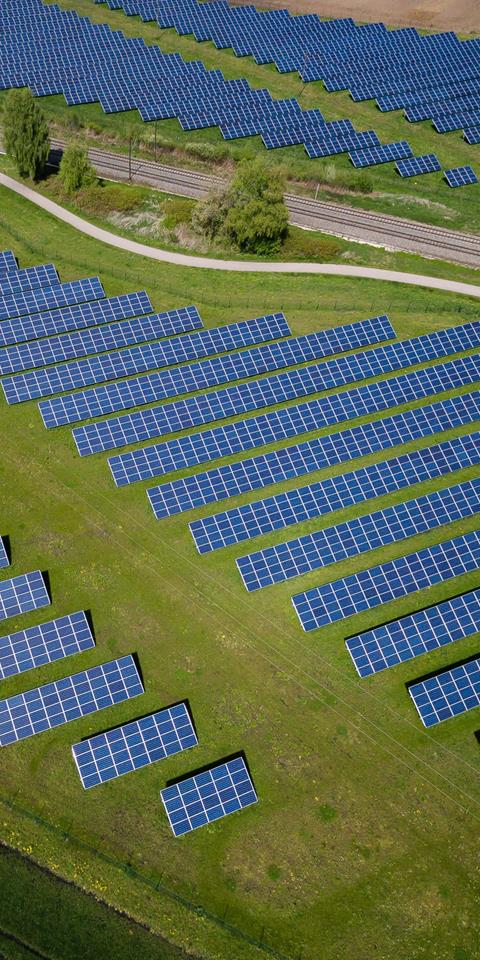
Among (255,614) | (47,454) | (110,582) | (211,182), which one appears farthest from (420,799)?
(211,182)

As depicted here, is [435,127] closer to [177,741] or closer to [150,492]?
[150,492]

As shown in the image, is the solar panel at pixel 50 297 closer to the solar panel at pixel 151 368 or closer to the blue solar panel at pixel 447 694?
the solar panel at pixel 151 368

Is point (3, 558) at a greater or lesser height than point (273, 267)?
lesser

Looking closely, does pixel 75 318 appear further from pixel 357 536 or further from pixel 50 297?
pixel 357 536

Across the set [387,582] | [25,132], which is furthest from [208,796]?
[25,132]

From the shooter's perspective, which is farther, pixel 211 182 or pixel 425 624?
pixel 211 182

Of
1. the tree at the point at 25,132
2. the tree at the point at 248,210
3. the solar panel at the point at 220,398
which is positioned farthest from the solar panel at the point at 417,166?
the tree at the point at 25,132
